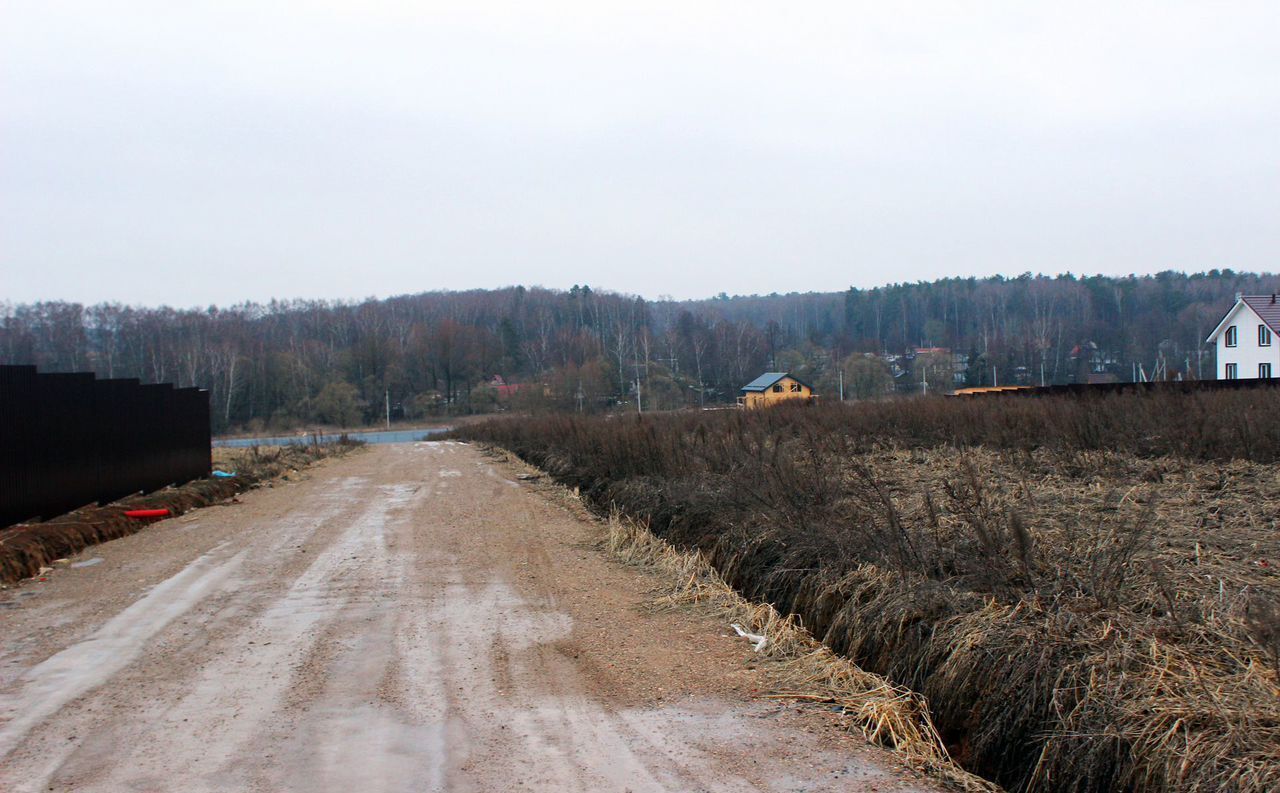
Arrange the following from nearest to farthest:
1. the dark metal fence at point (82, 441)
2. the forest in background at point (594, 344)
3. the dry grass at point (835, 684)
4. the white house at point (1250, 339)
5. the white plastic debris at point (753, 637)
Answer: the dry grass at point (835, 684)
the white plastic debris at point (753, 637)
the dark metal fence at point (82, 441)
the white house at point (1250, 339)
the forest in background at point (594, 344)

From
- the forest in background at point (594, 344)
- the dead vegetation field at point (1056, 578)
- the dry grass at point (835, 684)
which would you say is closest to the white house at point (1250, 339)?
the forest in background at point (594, 344)

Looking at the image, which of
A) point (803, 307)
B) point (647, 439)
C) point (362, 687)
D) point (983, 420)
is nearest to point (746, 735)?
point (362, 687)

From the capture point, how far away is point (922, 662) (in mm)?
5430

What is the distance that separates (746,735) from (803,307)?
442 ft

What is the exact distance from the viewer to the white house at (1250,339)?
42.1 m

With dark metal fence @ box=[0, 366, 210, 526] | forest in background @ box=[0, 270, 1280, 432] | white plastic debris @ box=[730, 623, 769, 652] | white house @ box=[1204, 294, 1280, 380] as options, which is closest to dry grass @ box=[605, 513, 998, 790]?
white plastic debris @ box=[730, 623, 769, 652]

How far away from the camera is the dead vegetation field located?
4.02m

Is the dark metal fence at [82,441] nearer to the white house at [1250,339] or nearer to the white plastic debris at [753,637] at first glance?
the white plastic debris at [753,637]

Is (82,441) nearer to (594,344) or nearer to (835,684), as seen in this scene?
(835,684)

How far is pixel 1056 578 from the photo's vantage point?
5.64m

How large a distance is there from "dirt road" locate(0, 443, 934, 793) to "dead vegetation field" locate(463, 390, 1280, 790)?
0.84 m

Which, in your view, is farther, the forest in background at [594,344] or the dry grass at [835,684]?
the forest in background at [594,344]

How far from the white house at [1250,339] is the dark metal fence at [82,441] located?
143 feet

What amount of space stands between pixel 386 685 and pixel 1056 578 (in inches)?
161
